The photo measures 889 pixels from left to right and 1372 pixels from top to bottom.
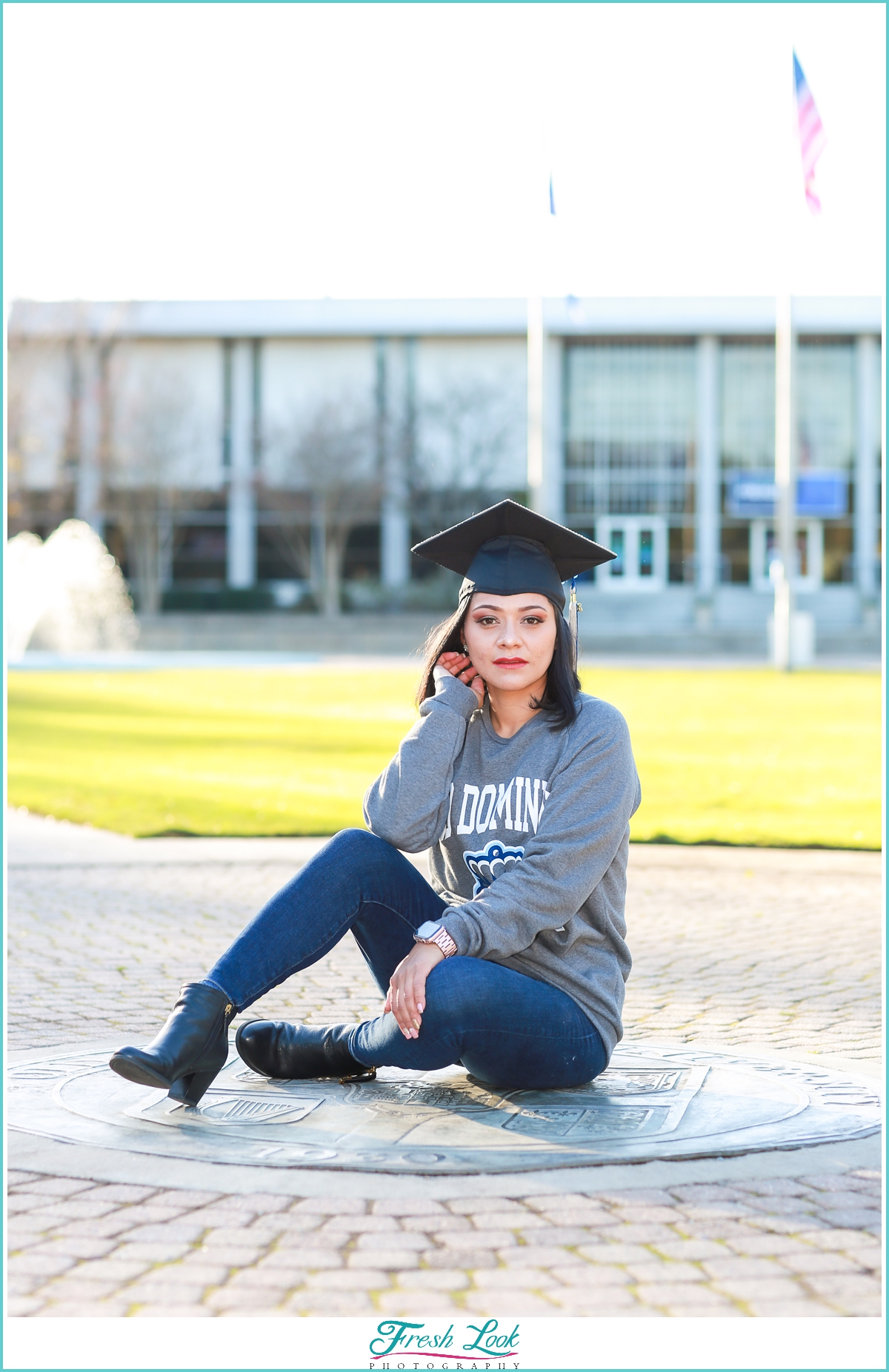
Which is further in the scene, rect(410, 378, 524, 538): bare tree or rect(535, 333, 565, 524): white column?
rect(535, 333, 565, 524): white column

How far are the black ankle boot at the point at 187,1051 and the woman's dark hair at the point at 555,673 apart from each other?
0.98 meters

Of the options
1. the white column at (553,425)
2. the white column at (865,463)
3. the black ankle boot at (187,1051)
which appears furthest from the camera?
the white column at (553,425)

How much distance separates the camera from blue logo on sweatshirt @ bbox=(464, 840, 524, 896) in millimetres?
3848

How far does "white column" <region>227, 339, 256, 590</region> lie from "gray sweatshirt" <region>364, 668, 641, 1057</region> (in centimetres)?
4686

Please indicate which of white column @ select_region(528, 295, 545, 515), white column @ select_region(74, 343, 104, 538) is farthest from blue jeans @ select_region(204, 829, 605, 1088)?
white column @ select_region(74, 343, 104, 538)

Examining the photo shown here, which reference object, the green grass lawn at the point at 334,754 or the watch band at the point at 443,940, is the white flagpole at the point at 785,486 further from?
the watch band at the point at 443,940

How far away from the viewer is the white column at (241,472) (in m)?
A: 50.7

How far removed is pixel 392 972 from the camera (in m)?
3.97

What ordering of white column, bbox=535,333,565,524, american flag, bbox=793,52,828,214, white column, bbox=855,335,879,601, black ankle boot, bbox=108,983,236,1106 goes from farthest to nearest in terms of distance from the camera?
1. white column, bbox=535,333,565,524
2. white column, bbox=855,335,879,601
3. american flag, bbox=793,52,828,214
4. black ankle boot, bbox=108,983,236,1106

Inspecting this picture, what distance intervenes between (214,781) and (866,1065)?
872cm

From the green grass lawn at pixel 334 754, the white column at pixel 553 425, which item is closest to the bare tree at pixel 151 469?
the white column at pixel 553 425

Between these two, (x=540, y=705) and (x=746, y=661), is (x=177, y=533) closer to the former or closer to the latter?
(x=746, y=661)

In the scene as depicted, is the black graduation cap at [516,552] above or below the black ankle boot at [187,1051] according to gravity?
above

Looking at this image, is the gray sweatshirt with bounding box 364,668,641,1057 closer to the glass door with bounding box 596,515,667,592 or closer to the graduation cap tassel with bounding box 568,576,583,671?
the graduation cap tassel with bounding box 568,576,583,671
